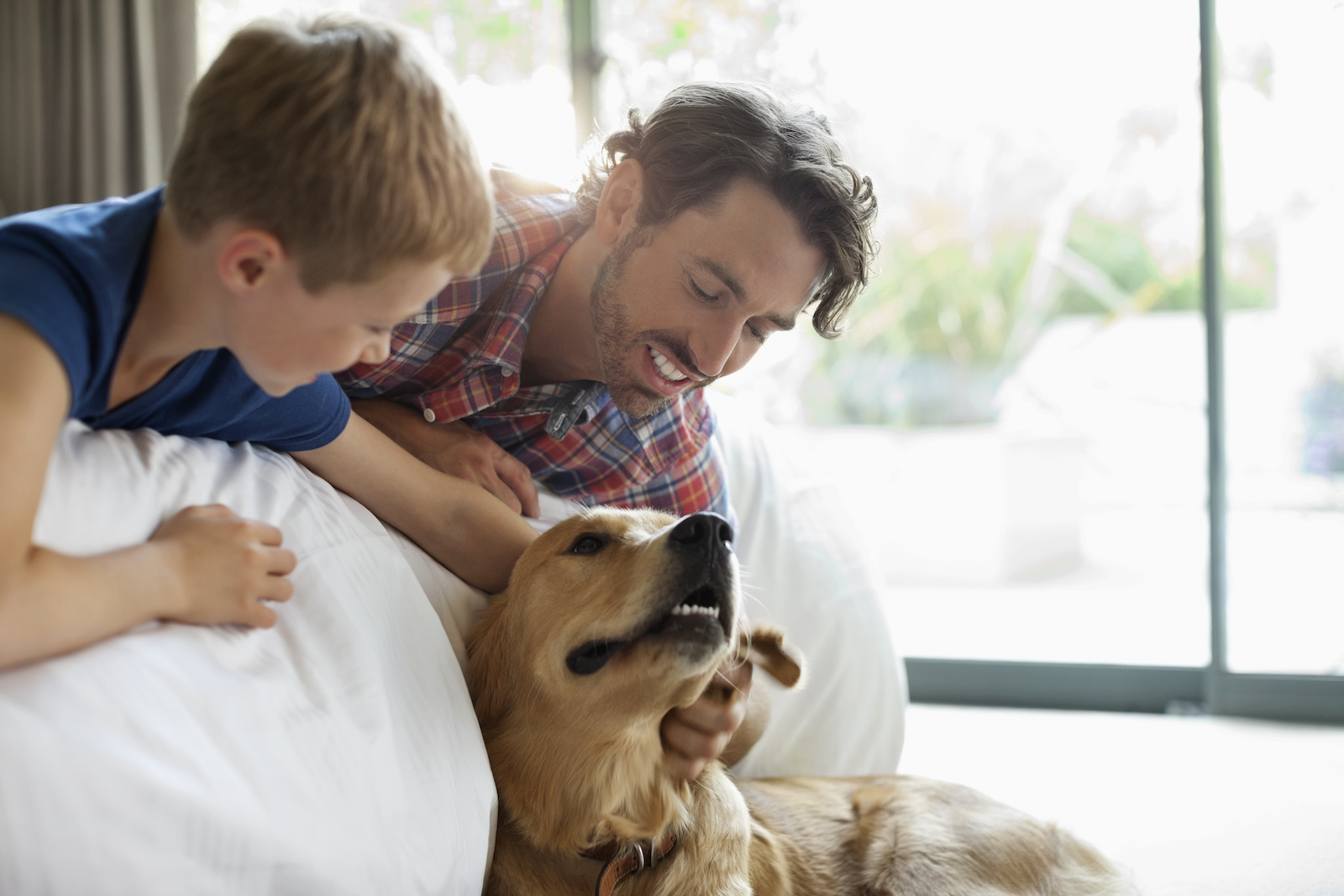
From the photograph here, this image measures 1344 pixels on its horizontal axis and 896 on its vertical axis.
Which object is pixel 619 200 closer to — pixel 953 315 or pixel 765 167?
pixel 765 167

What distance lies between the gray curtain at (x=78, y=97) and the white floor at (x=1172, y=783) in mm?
3022

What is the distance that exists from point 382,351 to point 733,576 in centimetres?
53

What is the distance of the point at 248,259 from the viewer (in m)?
0.86

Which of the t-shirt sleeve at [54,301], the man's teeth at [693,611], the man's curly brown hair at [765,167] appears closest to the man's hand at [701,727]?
the man's teeth at [693,611]

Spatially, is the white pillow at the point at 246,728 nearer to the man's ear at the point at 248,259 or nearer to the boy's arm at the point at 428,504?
the boy's arm at the point at 428,504

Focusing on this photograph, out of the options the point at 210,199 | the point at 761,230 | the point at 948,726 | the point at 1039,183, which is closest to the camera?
the point at 210,199

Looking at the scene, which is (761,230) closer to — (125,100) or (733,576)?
(733,576)

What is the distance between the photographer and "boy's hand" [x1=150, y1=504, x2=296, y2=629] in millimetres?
885

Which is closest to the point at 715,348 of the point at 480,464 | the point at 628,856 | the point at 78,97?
the point at 480,464

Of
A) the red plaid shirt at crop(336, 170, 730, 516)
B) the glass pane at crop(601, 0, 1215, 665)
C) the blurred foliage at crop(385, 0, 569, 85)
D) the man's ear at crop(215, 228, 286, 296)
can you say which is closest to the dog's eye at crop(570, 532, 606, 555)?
the red plaid shirt at crop(336, 170, 730, 516)

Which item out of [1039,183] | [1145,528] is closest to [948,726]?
[1145,528]

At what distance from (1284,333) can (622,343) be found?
89.2 inches

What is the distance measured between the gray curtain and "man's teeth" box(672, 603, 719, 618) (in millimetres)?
2699

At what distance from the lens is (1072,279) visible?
309 centimetres
